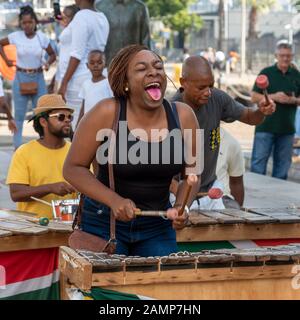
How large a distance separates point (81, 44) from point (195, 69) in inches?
127

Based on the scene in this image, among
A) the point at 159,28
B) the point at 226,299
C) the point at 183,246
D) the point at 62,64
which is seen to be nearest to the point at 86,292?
the point at 226,299

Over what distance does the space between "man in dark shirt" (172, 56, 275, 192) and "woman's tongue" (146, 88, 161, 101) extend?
1518 mm

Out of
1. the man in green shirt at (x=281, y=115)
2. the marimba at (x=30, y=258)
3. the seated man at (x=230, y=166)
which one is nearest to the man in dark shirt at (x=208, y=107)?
the seated man at (x=230, y=166)

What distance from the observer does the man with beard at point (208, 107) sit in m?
7.06

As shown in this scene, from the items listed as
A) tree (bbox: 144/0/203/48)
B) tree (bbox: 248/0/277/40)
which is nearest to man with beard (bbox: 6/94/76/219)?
tree (bbox: 144/0/203/48)

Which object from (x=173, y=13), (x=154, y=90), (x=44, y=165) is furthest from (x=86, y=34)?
(x=173, y=13)

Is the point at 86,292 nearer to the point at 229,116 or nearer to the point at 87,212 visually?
the point at 87,212

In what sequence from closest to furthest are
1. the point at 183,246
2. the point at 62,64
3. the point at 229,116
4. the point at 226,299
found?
1. the point at 226,299
2. the point at 183,246
3. the point at 229,116
4. the point at 62,64

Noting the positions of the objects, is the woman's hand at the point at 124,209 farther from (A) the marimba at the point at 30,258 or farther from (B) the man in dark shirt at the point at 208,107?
(B) the man in dark shirt at the point at 208,107

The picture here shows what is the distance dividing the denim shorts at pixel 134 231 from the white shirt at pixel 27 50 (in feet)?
24.0

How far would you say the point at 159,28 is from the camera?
238 ft

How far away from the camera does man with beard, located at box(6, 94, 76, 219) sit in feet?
23.3

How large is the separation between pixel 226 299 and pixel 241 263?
0.58ft

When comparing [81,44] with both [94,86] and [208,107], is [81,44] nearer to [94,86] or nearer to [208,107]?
[94,86]
